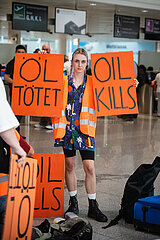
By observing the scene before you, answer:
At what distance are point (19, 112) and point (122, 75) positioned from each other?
3.23 feet

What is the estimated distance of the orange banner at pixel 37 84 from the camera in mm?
3688

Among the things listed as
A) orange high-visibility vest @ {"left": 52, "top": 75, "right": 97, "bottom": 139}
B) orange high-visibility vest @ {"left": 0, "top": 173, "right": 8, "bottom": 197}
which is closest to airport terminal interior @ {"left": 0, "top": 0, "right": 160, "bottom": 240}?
orange high-visibility vest @ {"left": 52, "top": 75, "right": 97, "bottom": 139}

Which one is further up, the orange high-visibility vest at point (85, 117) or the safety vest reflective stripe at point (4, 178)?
the orange high-visibility vest at point (85, 117)

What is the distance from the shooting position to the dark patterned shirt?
3.66 m

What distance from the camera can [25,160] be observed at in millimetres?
2387

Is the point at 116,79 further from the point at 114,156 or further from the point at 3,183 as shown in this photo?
the point at 114,156

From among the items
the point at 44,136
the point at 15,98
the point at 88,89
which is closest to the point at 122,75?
the point at 88,89

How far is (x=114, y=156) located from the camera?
674cm

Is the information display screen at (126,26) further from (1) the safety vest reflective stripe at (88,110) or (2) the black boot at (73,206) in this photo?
(2) the black boot at (73,206)

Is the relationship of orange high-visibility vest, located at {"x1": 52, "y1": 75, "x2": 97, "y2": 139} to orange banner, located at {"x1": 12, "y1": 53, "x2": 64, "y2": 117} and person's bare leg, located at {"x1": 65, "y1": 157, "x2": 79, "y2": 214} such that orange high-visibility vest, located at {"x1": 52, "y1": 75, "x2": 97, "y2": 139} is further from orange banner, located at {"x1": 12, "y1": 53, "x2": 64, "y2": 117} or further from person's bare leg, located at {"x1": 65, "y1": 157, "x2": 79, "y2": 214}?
person's bare leg, located at {"x1": 65, "y1": 157, "x2": 79, "y2": 214}

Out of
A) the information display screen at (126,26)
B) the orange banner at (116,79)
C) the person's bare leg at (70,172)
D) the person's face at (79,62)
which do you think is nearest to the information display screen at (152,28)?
the information display screen at (126,26)

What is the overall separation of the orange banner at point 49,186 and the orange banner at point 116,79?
68 cm

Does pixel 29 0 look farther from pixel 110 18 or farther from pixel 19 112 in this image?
pixel 19 112

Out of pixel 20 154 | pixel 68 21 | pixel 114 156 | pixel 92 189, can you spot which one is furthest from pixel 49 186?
pixel 68 21
